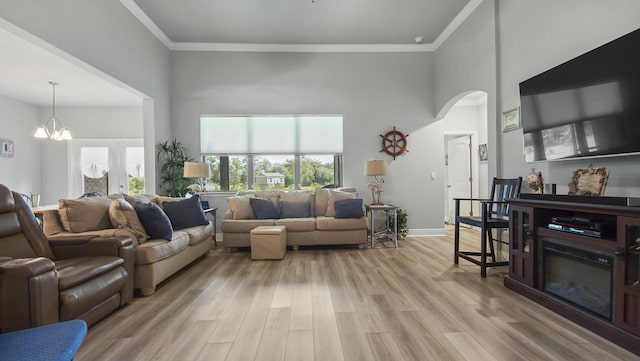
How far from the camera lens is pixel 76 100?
630cm

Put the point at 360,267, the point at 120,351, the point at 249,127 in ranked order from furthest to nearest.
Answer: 1. the point at 249,127
2. the point at 360,267
3. the point at 120,351

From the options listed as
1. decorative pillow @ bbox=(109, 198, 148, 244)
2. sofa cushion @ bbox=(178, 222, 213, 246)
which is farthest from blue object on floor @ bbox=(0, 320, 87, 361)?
sofa cushion @ bbox=(178, 222, 213, 246)

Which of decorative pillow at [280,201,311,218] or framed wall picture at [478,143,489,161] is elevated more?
framed wall picture at [478,143,489,161]

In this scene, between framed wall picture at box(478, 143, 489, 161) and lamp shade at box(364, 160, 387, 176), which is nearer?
lamp shade at box(364, 160, 387, 176)

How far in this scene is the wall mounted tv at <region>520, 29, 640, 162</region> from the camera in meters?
2.09

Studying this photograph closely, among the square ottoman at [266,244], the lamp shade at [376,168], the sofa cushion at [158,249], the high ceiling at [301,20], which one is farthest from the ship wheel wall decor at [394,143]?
the sofa cushion at [158,249]

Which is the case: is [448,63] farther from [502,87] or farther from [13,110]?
[13,110]

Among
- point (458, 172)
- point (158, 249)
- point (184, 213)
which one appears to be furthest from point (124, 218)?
point (458, 172)

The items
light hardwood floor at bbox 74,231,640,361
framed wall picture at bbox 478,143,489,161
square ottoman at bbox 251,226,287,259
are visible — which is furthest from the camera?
framed wall picture at bbox 478,143,489,161

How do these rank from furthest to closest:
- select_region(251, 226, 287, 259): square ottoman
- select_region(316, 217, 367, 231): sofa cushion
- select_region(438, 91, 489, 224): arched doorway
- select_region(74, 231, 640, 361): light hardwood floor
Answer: select_region(438, 91, 489, 224): arched doorway < select_region(316, 217, 367, 231): sofa cushion < select_region(251, 226, 287, 259): square ottoman < select_region(74, 231, 640, 361): light hardwood floor

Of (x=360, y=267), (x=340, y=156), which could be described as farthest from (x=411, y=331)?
(x=340, y=156)

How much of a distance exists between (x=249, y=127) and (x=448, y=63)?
3680mm

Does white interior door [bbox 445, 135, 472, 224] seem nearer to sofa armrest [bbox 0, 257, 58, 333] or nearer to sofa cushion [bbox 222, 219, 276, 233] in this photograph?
sofa cushion [bbox 222, 219, 276, 233]

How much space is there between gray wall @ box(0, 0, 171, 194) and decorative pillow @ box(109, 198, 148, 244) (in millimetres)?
1660
